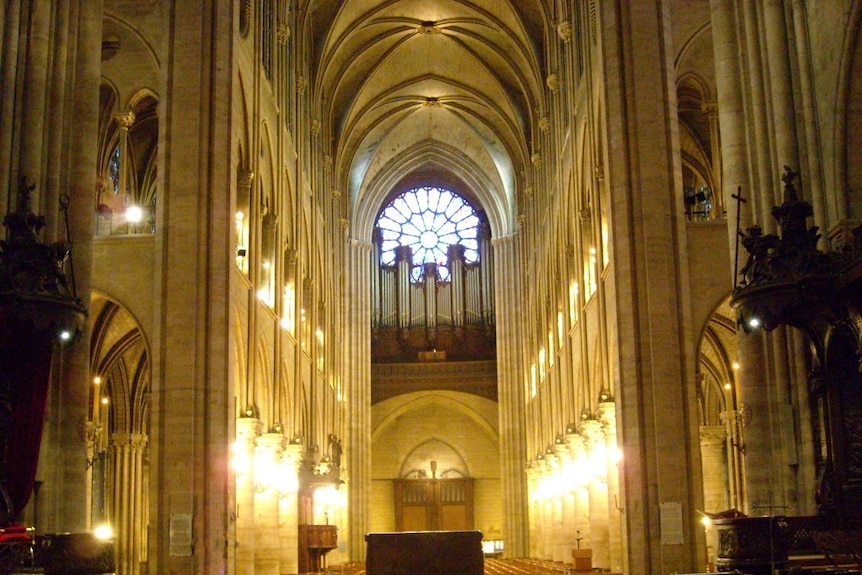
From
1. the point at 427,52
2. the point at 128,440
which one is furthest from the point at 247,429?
the point at 427,52

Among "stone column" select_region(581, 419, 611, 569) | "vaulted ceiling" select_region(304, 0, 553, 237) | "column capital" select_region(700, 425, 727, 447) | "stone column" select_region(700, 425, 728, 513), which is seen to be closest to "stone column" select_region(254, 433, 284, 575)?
"stone column" select_region(581, 419, 611, 569)

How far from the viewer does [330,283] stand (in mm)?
46344

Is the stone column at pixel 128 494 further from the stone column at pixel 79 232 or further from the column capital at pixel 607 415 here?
the stone column at pixel 79 232

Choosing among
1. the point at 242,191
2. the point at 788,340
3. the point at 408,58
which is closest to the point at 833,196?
the point at 788,340

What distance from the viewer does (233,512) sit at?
22.5 m

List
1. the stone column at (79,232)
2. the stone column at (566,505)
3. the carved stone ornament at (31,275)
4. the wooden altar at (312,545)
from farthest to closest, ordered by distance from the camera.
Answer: the stone column at (566,505), the wooden altar at (312,545), the stone column at (79,232), the carved stone ornament at (31,275)

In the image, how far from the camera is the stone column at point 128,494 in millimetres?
35719

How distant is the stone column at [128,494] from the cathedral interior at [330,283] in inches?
3.6

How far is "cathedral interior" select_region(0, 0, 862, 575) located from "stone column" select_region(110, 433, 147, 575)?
9cm

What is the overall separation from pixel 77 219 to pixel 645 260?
11250 millimetres

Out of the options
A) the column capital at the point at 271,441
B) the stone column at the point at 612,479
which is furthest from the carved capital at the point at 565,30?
the column capital at the point at 271,441

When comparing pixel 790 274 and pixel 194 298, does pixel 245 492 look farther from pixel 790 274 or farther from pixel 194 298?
pixel 790 274

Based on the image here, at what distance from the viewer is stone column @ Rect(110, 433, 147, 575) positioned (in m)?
35.7

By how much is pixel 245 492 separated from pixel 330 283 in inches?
827
